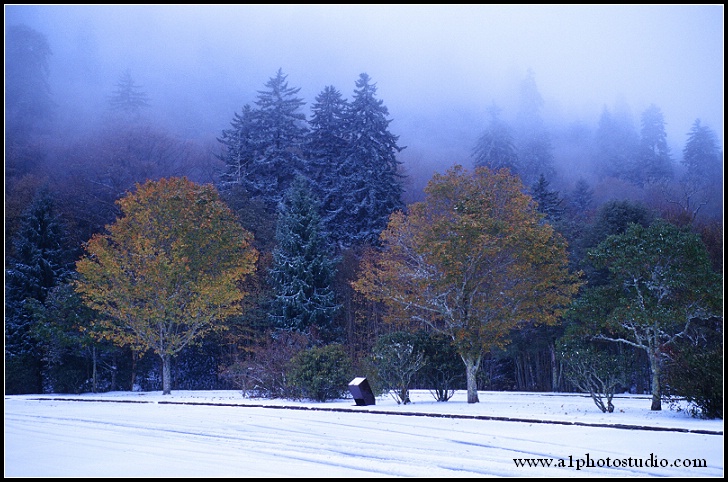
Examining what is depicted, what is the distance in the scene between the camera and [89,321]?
27.5 m

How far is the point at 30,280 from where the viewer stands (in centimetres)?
3127

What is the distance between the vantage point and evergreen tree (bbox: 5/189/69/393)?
30.0 m

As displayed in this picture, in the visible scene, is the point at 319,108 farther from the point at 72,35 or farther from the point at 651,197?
the point at 72,35

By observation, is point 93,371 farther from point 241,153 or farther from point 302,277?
point 241,153

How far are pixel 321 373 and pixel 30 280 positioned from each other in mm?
19147

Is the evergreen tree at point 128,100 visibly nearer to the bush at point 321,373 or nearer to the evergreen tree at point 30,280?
the evergreen tree at point 30,280

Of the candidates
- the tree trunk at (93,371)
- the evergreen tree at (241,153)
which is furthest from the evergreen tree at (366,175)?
the tree trunk at (93,371)

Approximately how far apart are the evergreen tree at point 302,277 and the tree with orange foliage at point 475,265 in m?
9.22

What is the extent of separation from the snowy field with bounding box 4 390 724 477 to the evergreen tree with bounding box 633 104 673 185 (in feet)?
153

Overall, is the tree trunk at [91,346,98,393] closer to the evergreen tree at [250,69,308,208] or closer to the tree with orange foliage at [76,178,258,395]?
the tree with orange foliage at [76,178,258,395]

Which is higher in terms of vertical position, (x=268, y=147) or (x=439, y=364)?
(x=268, y=147)

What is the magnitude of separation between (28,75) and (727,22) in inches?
2439

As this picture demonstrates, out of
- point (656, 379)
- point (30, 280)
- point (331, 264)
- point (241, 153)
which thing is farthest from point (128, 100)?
→ point (656, 379)

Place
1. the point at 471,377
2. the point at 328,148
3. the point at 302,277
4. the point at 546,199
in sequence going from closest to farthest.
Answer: the point at 471,377 < the point at 302,277 < the point at 546,199 < the point at 328,148
